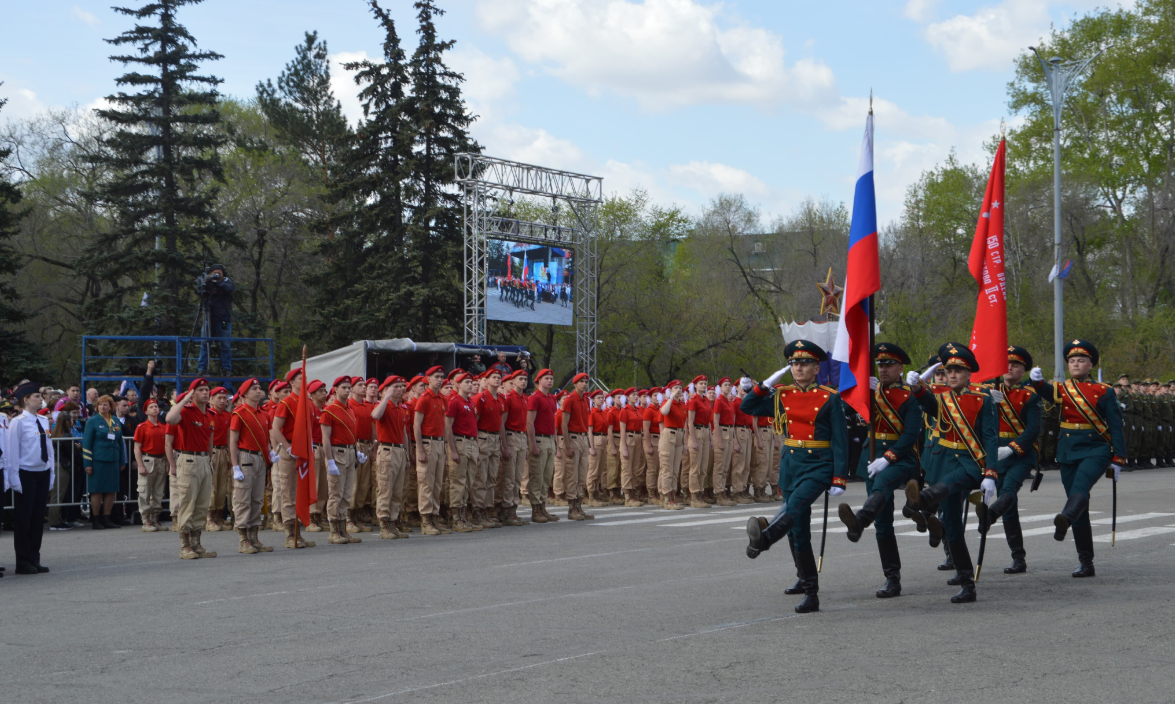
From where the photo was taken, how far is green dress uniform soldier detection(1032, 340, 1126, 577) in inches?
427

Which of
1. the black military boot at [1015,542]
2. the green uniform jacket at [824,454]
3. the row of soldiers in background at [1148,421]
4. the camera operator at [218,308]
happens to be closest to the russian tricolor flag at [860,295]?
the green uniform jacket at [824,454]

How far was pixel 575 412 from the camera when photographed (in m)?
19.0

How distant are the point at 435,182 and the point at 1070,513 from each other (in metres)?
35.3

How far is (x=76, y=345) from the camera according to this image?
1901 inches

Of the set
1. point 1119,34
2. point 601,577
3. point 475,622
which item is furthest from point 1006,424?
point 1119,34

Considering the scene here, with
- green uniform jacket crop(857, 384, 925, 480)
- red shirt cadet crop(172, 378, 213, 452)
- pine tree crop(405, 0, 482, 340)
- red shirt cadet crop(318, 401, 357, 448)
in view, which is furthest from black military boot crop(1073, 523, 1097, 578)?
pine tree crop(405, 0, 482, 340)

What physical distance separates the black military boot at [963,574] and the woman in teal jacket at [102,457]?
504 inches

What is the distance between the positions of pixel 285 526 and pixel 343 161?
98.4 ft

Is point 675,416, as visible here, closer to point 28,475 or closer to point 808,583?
point 28,475

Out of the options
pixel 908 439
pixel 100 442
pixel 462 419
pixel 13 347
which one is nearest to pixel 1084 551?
pixel 908 439

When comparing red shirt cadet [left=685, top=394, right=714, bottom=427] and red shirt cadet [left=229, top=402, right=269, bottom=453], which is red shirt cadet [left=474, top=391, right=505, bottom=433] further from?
red shirt cadet [left=685, top=394, right=714, bottom=427]

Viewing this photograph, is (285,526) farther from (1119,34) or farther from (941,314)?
(1119,34)

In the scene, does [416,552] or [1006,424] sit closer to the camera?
[1006,424]

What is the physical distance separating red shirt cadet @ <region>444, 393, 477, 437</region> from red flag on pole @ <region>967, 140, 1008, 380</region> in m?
6.88
